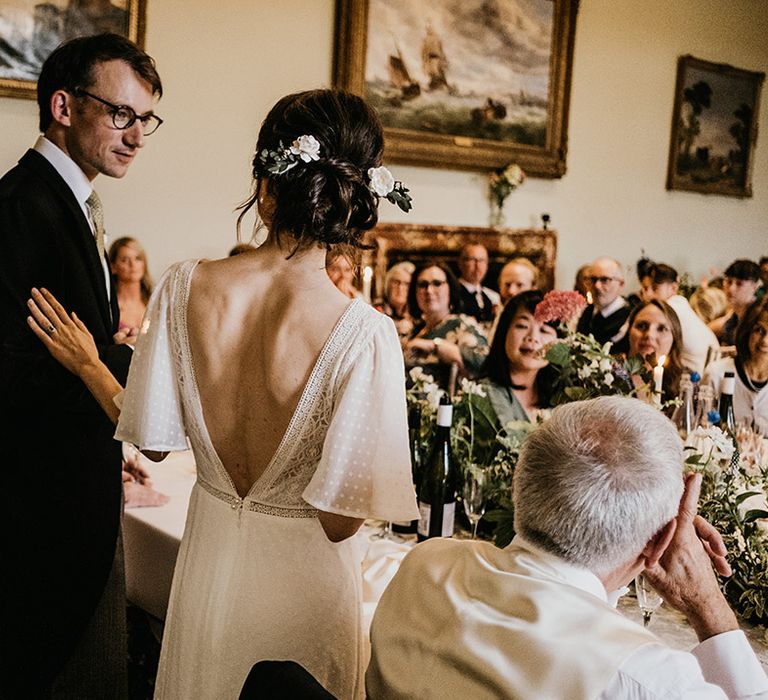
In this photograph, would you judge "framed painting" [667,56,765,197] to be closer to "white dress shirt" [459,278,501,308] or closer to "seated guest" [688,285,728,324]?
"seated guest" [688,285,728,324]

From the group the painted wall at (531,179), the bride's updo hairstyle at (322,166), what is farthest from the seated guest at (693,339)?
the bride's updo hairstyle at (322,166)

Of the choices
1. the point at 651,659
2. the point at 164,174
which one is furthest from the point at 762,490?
the point at 164,174

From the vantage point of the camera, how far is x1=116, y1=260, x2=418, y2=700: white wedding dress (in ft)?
4.96

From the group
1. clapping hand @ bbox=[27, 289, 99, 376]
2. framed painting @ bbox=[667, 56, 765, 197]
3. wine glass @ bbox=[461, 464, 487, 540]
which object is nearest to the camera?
clapping hand @ bbox=[27, 289, 99, 376]

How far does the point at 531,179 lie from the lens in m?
8.35

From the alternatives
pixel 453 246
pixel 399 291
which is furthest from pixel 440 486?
pixel 453 246

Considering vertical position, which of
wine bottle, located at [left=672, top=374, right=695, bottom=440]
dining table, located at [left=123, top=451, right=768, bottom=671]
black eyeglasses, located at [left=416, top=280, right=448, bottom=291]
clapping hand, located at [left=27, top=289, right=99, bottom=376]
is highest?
clapping hand, located at [left=27, top=289, right=99, bottom=376]

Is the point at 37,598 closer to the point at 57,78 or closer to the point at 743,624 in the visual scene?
the point at 57,78

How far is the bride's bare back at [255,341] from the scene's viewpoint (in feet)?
4.99

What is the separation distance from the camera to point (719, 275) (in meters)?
9.85

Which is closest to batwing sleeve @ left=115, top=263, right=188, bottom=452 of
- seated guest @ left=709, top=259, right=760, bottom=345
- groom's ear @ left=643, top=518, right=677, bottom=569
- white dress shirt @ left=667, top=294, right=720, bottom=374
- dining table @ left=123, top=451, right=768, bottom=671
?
dining table @ left=123, top=451, right=768, bottom=671

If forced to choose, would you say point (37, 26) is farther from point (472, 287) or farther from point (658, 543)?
point (658, 543)

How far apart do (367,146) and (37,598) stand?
144 cm

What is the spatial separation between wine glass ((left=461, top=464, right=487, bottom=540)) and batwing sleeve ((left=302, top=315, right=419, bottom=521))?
685 mm
